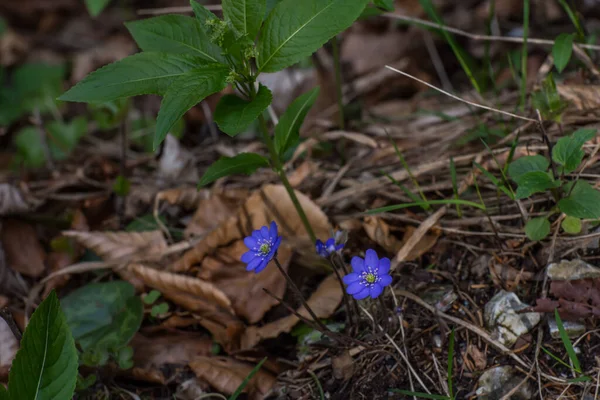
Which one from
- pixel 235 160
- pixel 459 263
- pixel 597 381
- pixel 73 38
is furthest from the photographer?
pixel 73 38

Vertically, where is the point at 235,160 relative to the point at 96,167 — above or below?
above

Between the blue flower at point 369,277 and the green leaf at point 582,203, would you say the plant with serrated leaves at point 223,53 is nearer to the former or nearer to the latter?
the blue flower at point 369,277

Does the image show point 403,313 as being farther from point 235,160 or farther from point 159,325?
point 159,325

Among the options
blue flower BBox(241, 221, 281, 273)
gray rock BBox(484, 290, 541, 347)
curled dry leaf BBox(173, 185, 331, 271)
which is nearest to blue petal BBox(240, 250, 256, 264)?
blue flower BBox(241, 221, 281, 273)

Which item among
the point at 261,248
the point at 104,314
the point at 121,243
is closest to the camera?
the point at 261,248

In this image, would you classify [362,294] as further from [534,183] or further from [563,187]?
[563,187]

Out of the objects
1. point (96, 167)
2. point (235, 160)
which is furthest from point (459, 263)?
point (96, 167)

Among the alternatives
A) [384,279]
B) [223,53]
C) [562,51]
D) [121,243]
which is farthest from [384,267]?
[121,243]
